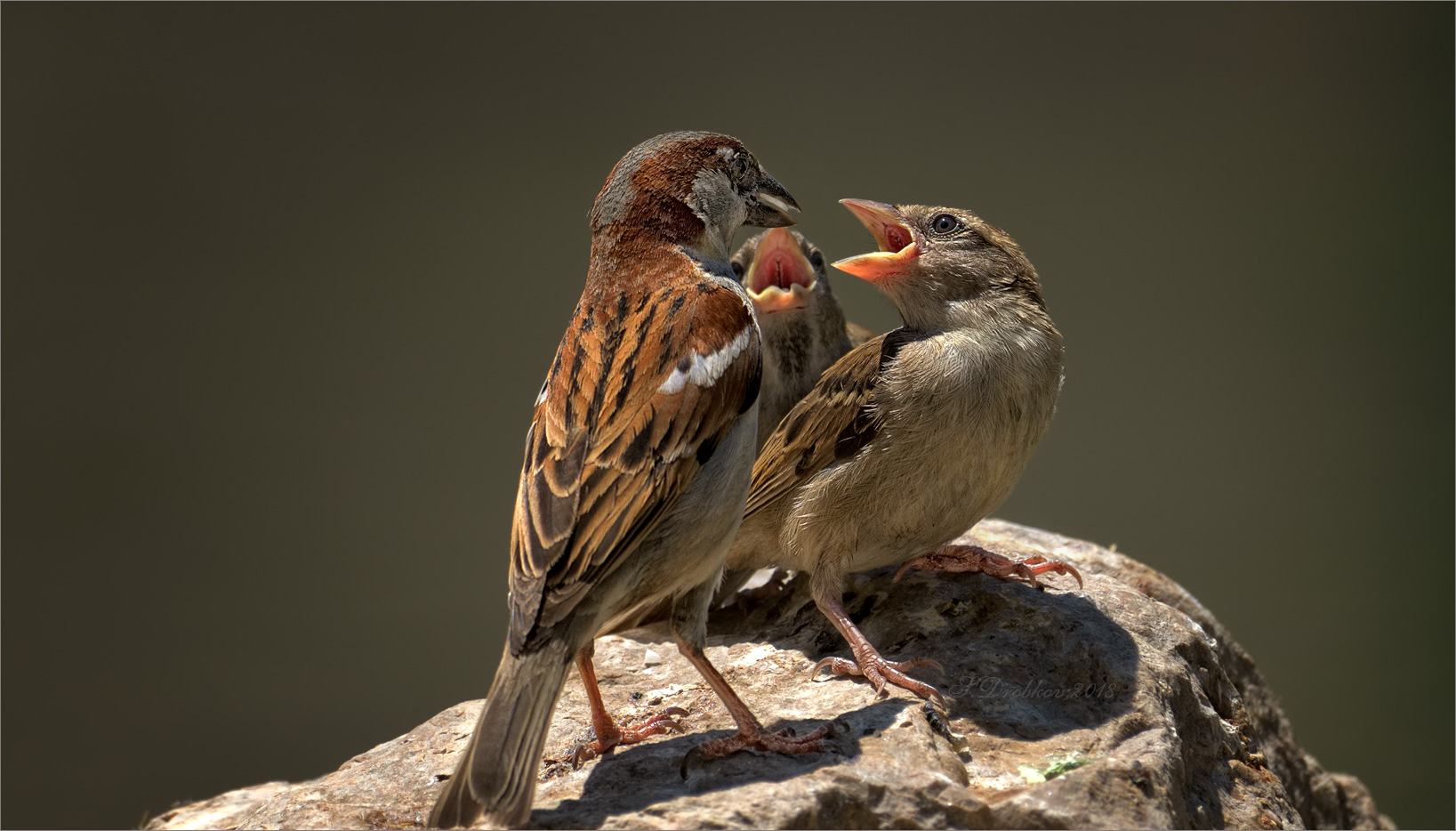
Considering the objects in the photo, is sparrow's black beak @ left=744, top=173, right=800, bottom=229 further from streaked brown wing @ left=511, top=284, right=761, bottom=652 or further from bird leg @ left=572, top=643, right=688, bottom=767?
bird leg @ left=572, top=643, right=688, bottom=767

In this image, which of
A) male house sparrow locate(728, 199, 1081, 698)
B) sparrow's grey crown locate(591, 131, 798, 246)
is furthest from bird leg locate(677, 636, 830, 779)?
sparrow's grey crown locate(591, 131, 798, 246)

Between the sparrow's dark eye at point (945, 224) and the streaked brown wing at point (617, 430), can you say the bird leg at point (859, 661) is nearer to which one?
the streaked brown wing at point (617, 430)

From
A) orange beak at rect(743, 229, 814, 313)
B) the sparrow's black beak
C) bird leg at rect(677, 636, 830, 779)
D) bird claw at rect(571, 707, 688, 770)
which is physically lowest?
bird claw at rect(571, 707, 688, 770)

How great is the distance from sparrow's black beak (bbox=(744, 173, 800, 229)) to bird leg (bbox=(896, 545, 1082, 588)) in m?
1.30

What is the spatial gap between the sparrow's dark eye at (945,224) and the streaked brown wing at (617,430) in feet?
3.08

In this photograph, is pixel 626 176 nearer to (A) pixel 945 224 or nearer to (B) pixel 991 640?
(A) pixel 945 224

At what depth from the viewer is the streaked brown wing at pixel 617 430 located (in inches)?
117

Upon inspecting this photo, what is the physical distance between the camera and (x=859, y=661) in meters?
3.69

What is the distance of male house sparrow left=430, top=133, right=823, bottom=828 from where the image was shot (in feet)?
9.50

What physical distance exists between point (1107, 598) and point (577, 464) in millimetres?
2065

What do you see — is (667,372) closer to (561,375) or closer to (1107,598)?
(561,375)

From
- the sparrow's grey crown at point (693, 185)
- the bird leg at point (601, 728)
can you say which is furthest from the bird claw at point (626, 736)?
the sparrow's grey crown at point (693, 185)

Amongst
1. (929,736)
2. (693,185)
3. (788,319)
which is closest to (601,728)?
(929,736)

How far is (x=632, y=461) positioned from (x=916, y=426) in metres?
1.09
